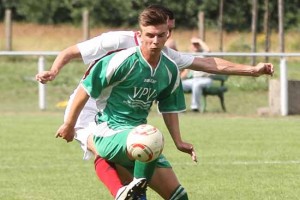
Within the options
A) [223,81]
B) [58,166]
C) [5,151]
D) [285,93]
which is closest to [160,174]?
[58,166]

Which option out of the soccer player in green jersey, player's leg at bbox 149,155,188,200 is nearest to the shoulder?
the soccer player in green jersey

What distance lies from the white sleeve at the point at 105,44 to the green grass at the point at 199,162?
6.87 ft

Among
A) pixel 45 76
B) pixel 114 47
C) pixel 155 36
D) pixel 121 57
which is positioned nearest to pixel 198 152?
pixel 114 47

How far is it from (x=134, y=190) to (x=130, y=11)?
36.9 meters

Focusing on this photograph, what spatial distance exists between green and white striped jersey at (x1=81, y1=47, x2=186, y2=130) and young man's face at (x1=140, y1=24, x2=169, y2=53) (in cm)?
13

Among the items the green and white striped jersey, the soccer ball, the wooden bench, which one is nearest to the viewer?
the soccer ball

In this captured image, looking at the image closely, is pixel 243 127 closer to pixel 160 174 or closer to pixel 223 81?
pixel 223 81

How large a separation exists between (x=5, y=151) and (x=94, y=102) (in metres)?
5.45

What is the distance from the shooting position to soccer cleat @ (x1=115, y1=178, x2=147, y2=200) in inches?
277

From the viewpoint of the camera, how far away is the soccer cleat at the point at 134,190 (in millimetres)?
7029

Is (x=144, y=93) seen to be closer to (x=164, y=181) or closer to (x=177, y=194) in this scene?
(x=164, y=181)

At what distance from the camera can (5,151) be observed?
13211 mm

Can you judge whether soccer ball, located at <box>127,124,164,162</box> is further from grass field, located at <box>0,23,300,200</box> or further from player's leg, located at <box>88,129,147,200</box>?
grass field, located at <box>0,23,300,200</box>

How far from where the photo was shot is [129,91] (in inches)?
285
